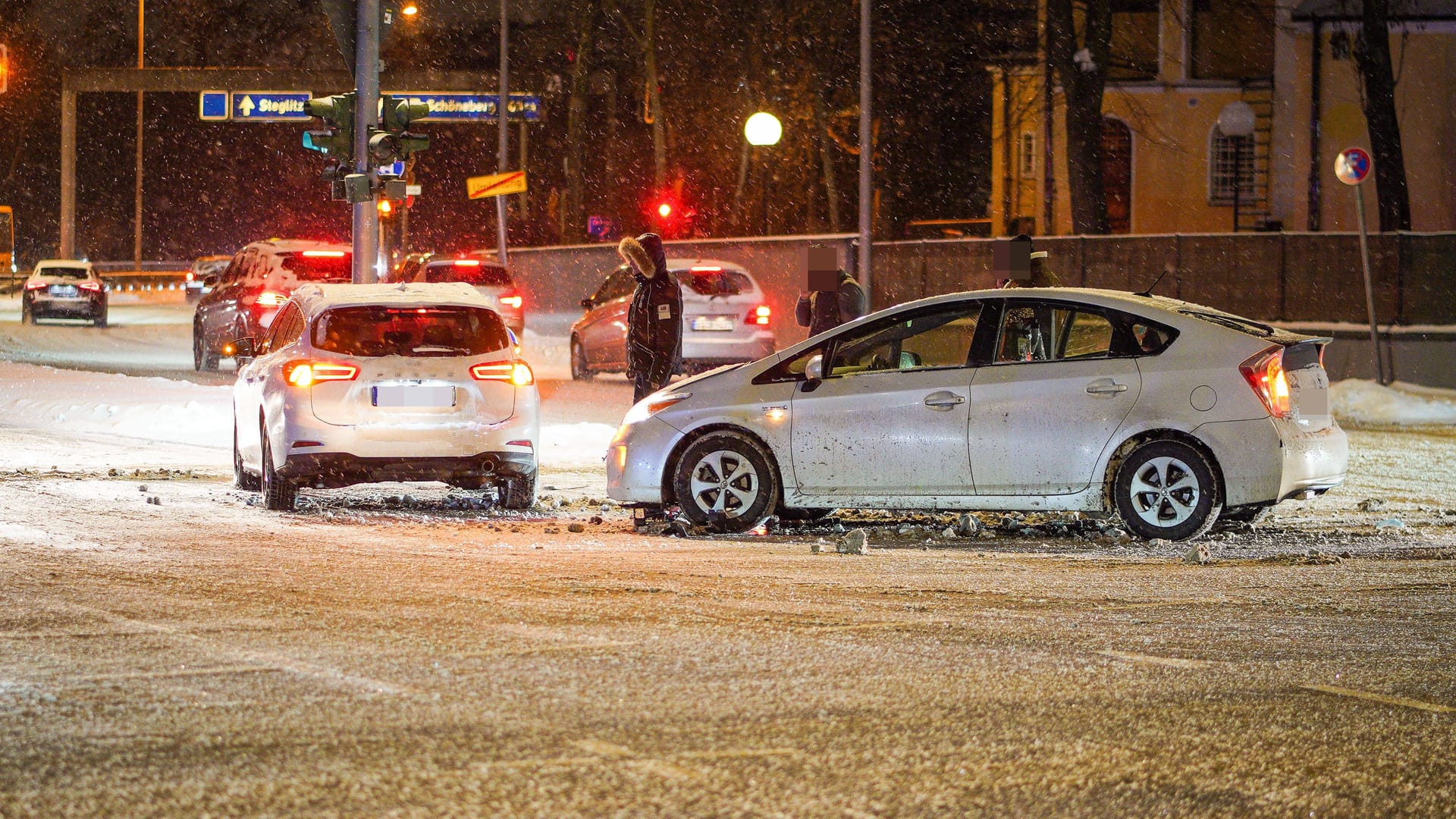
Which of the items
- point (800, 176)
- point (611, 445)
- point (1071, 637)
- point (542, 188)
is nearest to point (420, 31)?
point (542, 188)

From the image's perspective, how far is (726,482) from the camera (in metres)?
10.8

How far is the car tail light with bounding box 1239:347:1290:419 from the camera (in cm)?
999

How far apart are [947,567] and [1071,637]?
204 centimetres

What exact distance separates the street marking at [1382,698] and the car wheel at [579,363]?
19766 millimetres

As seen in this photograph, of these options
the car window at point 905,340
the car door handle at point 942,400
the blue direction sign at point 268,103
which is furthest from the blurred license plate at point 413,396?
the blue direction sign at point 268,103

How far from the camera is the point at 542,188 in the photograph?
68.9 m

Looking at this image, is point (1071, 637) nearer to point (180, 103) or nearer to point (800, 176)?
point (800, 176)

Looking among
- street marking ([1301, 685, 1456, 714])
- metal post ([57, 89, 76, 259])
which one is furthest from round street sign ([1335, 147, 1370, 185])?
metal post ([57, 89, 76, 259])

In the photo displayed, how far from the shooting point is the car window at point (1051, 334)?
1043 cm

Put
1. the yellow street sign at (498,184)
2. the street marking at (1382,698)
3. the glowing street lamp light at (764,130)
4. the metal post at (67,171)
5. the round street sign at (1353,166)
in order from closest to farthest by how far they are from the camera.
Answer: the street marking at (1382,698)
the round street sign at (1353,166)
the glowing street lamp light at (764,130)
the yellow street sign at (498,184)
the metal post at (67,171)

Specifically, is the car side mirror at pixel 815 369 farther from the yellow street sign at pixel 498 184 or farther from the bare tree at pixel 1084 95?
the yellow street sign at pixel 498 184

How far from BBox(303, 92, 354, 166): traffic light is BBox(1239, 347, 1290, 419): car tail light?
11902mm

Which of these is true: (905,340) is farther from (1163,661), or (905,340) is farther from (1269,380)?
(1163,661)

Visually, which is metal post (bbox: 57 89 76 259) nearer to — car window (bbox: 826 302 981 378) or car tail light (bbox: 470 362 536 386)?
car tail light (bbox: 470 362 536 386)
